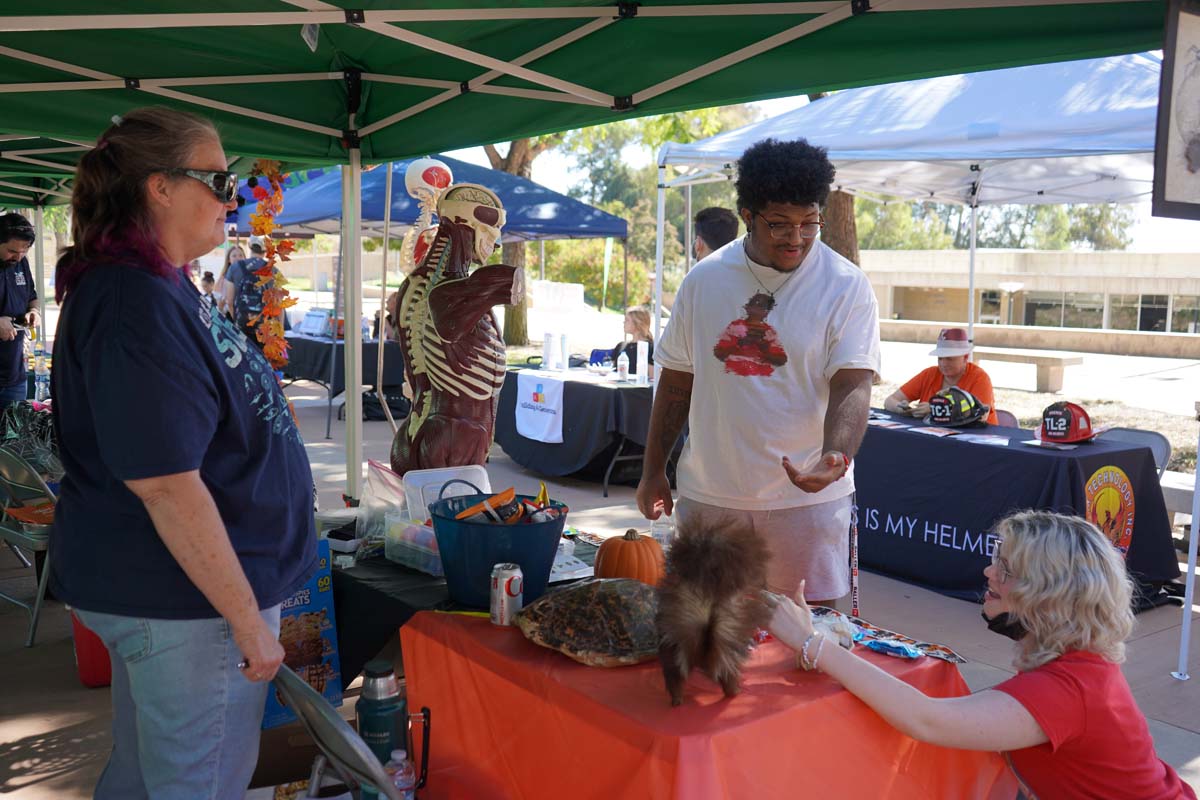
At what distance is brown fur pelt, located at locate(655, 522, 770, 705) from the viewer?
1.67m

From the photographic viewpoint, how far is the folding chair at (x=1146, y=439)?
17.3ft

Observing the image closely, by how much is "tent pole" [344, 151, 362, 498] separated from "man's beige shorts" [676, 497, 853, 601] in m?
2.24

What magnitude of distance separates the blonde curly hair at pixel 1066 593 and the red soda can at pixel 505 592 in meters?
0.99

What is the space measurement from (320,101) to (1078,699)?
11.9 ft

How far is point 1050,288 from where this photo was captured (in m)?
25.9

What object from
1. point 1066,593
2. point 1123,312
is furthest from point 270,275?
point 1123,312

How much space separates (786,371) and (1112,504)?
3.20 m

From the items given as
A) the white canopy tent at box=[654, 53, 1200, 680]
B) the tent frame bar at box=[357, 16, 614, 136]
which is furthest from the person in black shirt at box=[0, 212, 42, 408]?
the white canopy tent at box=[654, 53, 1200, 680]

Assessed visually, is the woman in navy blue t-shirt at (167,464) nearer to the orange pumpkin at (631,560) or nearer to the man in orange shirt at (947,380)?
the orange pumpkin at (631,560)

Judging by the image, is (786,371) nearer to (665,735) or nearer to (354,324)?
(665,735)

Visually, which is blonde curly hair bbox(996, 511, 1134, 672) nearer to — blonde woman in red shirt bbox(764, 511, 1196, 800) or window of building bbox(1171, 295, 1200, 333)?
blonde woman in red shirt bbox(764, 511, 1196, 800)

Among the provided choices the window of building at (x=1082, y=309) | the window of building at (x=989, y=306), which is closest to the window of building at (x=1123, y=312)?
the window of building at (x=1082, y=309)

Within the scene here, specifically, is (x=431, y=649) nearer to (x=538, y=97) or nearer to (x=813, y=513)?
(x=813, y=513)

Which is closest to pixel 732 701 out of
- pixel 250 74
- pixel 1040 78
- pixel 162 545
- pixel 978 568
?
pixel 162 545
